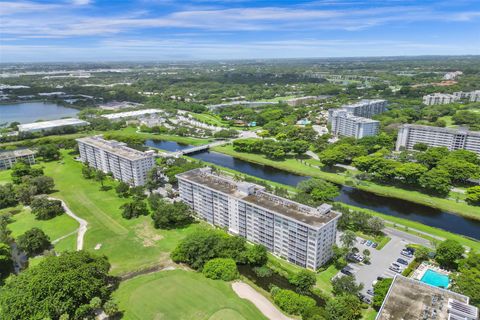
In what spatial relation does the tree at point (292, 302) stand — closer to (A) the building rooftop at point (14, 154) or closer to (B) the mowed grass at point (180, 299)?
(B) the mowed grass at point (180, 299)

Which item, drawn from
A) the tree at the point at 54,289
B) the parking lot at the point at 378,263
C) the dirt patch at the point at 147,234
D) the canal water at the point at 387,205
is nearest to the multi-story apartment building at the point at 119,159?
the dirt patch at the point at 147,234

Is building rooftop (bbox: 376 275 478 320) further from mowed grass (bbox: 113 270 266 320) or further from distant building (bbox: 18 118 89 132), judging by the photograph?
distant building (bbox: 18 118 89 132)

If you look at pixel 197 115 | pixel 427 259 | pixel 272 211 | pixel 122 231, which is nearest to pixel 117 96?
pixel 197 115

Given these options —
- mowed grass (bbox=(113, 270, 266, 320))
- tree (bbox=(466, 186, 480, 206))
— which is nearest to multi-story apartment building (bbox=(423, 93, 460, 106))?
tree (bbox=(466, 186, 480, 206))

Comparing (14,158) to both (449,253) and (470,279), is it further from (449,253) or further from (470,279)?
(470,279)

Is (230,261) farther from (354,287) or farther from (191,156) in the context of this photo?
(191,156)
